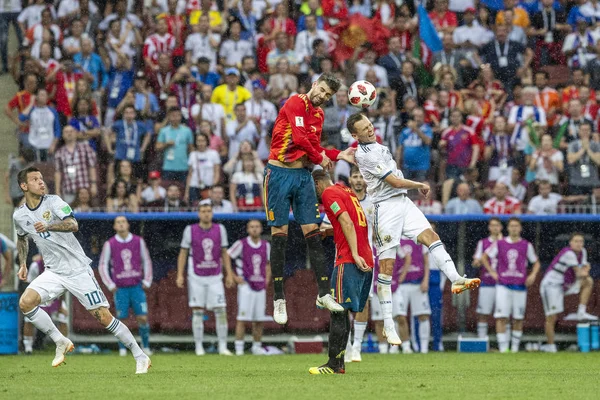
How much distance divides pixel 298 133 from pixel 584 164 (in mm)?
9829

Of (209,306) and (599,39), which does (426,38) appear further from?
(209,306)

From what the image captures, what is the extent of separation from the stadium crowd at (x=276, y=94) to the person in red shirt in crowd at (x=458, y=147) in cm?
3

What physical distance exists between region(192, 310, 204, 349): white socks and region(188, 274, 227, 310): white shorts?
0.14 metres

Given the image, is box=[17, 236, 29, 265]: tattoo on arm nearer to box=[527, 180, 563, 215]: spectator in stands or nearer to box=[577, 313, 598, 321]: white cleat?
box=[527, 180, 563, 215]: spectator in stands

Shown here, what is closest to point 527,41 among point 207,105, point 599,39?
point 599,39

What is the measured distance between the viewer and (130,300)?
1923 centimetres

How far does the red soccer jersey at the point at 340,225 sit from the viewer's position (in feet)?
40.7

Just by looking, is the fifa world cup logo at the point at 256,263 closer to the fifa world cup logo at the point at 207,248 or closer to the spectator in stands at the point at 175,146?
the fifa world cup logo at the point at 207,248

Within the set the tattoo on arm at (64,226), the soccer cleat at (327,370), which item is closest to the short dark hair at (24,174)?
the tattoo on arm at (64,226)

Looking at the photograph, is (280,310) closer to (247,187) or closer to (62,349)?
(62,349)

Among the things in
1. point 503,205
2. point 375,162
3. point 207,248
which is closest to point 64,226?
point 375,162

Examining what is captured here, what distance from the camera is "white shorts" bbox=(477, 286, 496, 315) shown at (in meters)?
20.0

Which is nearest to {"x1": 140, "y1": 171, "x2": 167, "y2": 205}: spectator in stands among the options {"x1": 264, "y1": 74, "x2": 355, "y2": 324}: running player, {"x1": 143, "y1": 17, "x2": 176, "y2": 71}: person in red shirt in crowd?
{"x1": 143, "y1": 17, "x2": 176, "y2": 71}: person in red shirt in crowd

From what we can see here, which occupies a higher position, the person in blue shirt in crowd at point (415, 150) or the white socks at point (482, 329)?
the person in blue shirt in crowd at point (415, 150)
